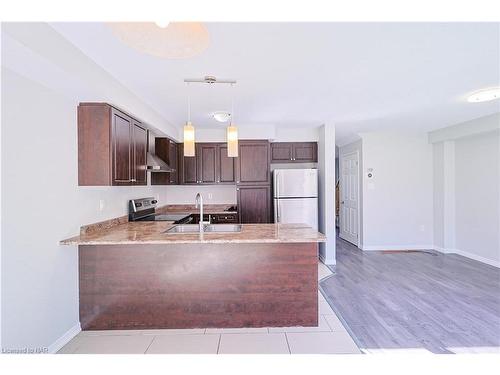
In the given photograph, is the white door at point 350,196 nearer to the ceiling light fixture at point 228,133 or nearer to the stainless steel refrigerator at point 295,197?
the stainless steel refrigerator at point 295,197

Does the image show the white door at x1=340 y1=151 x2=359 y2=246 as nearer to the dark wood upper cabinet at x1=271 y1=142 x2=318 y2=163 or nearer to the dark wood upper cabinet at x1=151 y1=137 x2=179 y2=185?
the dark wood upper cabinet at x1=271 y1=142 x2=318 y2=163

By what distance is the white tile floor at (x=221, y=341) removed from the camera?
2.12m

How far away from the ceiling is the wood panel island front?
1460mm

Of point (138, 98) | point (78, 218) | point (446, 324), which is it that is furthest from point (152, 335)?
point (446, 324)

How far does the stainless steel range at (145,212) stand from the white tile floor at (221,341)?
148cm

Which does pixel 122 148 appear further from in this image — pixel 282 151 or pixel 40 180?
pixel 282 151

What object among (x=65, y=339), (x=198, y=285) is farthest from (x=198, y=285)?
(x=65, y=339)

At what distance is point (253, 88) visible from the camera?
9.09ft

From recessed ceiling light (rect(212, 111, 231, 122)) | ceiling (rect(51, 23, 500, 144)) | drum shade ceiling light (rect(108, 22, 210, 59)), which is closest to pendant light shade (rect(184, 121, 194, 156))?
ceiling (rect(51, 23, 500, 144))

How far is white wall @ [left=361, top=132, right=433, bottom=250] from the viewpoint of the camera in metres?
5.35

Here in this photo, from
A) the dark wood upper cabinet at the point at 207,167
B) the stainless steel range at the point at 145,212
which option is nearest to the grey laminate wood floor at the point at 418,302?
the stainless steel range at the point at 145,212

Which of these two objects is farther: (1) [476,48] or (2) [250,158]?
(2) [250,158]

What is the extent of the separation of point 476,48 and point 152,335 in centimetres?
346
